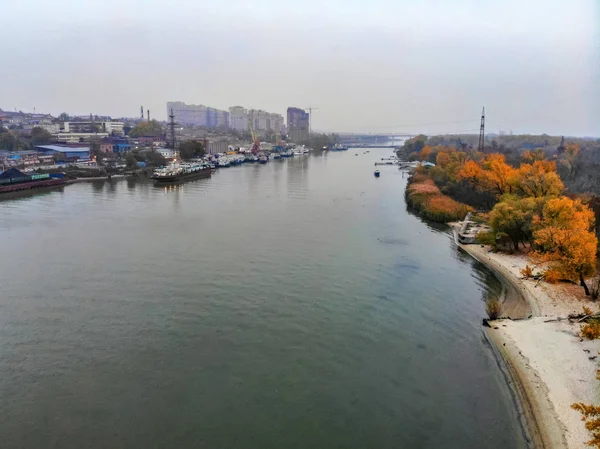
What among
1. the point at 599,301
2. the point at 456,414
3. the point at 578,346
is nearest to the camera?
the point at 456,414

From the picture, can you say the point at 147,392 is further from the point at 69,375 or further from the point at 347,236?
the point at 347,236

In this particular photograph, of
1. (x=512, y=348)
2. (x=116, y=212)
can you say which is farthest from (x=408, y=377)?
(x=116, y=212)

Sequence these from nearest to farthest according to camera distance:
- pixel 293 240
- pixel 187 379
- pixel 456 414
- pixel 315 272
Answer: pixel 456 414, pixel 187 379, pixel 315 272, pixel 293 240

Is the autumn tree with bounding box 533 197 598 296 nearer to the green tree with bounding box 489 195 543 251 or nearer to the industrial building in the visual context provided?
the green tree with bounding box 489 195 543 251

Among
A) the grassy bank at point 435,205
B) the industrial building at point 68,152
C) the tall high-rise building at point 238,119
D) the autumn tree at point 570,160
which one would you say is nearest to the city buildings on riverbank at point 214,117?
the tall high-rise building at point 238,119

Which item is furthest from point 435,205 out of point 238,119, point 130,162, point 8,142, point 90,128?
point 238,119

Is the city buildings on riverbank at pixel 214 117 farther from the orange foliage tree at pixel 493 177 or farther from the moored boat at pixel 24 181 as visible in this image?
the orange foliage tree at pixel 493 177
